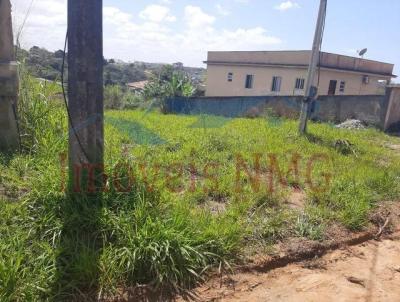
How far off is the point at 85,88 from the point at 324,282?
100 inches

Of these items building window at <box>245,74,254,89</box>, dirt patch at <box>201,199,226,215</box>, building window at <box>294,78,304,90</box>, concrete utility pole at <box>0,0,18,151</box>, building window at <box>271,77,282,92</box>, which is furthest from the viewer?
building window at <box>245,74,254,89</box>

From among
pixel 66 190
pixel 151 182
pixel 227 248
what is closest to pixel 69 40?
pixel 66 190

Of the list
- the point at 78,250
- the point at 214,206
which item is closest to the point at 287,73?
the point at 214,206

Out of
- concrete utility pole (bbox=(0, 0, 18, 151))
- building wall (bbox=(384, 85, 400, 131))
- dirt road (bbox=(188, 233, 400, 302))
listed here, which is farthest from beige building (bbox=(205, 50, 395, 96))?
concrete utility pole (bbox=(0, 0, 18, 151))

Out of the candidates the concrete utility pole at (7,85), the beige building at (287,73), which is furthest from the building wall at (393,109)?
the concrete utility pole at (7,85)

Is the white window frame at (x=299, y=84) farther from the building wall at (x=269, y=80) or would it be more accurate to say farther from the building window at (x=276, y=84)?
the building window at (x=276, y=84)

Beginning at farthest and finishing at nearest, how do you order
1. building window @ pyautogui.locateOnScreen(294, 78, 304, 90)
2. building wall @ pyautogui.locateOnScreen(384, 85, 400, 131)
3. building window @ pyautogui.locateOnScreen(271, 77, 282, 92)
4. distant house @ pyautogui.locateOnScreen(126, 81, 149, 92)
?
distant house @ pyautogui.locateOnScreen(126, 81, 149, 92) < building window @ pyautogui.locateOnScreen(271, 77, 282, 92) < building window @ pyautogui.locateOnScreen(294, 78, 304, 90) < building wall @ pyautogui.locateOnScreen(384, 85, 400, 131)

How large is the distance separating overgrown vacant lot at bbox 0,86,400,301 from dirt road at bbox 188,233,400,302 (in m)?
0.21

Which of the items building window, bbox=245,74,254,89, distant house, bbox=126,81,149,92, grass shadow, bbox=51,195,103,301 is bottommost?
grass shadow, bbox=51,195,103,301

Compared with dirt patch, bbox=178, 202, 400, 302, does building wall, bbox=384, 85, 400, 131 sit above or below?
above

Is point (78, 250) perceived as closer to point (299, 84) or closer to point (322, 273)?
point (322, 273)

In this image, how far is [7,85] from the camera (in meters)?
3.97

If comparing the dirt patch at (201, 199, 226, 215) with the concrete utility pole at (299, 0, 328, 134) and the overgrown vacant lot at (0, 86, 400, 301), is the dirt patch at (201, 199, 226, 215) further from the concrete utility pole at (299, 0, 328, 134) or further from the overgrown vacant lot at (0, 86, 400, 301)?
the concrete utility pole at (299, 0, 328, 134)

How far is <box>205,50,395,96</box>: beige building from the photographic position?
22.0m
